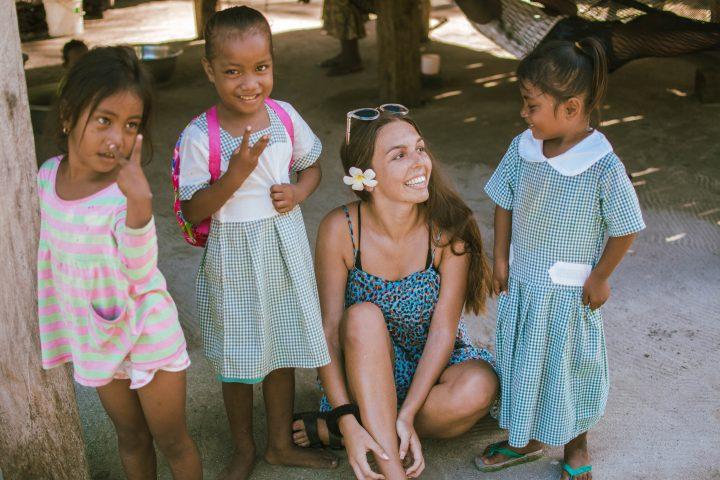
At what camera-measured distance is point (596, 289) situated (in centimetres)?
216

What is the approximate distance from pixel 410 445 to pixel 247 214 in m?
0.79

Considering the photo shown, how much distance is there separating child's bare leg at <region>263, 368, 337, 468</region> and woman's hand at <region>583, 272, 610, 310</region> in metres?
0.88

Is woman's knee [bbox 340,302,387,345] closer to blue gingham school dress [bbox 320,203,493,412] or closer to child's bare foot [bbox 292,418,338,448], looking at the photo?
blue gingham school dress [bbox 320,203,493,412]

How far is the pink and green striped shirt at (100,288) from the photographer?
1.76 meters

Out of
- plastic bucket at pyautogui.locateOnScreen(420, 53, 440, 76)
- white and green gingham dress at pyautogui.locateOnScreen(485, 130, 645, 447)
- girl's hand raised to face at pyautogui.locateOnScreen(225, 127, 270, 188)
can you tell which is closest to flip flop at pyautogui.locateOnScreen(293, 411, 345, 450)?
white and green gingham dress at pyautogui.locateOnScreen(485, 130, 645, 447)

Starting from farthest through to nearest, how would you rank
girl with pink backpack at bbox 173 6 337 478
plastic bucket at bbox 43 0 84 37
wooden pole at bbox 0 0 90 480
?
plastic bucket at bbox 43 0 84 37
girl with pink backpack at bbox 173 6 337 478
wooden pole at bbox 0 0 90 480

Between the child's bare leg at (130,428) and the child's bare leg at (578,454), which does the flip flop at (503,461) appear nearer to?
the child's bare leg at (578,454)

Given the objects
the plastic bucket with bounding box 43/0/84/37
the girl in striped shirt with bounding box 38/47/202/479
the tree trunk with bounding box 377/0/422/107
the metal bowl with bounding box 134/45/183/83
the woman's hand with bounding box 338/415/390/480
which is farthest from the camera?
the plastic bucket with bounding box 43/0/84/37

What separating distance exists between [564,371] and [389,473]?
562 mm

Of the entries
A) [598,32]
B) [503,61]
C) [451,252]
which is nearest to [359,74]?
[503,61]

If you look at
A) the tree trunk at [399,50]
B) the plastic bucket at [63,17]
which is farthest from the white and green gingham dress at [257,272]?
the plastic bucket at [63,17]

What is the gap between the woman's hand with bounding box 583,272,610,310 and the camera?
2160 millimetres

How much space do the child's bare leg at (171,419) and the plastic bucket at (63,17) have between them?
308 inches

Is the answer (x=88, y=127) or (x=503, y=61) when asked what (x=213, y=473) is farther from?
(x=503, y=61)
